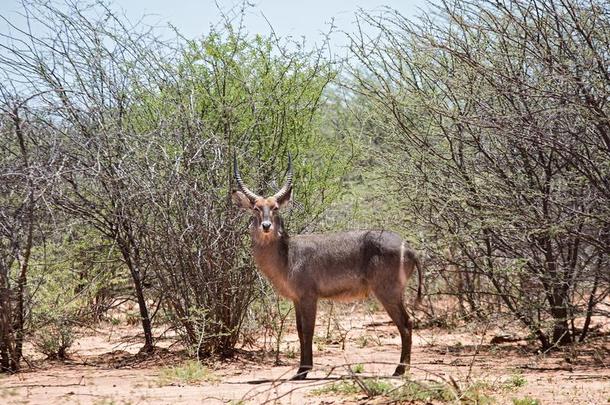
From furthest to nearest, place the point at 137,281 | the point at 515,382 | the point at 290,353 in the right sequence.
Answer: the point at 290,353 < the point at 137,281 < the point at 515,382

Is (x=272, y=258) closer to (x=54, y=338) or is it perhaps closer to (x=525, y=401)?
(x=54, y=338)

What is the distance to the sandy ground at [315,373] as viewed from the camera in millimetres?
7695

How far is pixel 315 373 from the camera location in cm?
996

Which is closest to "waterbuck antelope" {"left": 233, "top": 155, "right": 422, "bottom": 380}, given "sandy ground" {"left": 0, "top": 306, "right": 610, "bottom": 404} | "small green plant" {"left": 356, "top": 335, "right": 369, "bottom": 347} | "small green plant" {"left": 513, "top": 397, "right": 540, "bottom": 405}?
"sandy ground" {"left": 0, "top": 306, "right": 610, "bottom": 404}

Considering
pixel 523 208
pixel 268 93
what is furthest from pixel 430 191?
pixel 268 93

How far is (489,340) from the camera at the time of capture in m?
12.9

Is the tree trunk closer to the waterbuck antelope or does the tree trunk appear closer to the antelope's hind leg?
the waterbuck antelope

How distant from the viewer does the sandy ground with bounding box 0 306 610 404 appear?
7.70 m

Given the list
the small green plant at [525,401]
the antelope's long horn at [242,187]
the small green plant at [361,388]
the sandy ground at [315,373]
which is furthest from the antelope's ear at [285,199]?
the small green plant at [525,401]

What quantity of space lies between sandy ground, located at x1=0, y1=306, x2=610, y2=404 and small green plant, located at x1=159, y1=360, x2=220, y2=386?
0.04 m

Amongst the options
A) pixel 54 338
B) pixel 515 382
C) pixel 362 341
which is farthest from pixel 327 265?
pixel 54 338

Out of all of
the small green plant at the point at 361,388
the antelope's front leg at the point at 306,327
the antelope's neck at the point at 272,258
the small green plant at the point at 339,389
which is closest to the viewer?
the small green plant at the point at 361,388

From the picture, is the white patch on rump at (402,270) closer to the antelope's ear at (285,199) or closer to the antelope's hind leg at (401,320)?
the antelope's hind leg at (401,320)

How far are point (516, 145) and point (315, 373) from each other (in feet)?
11.6
